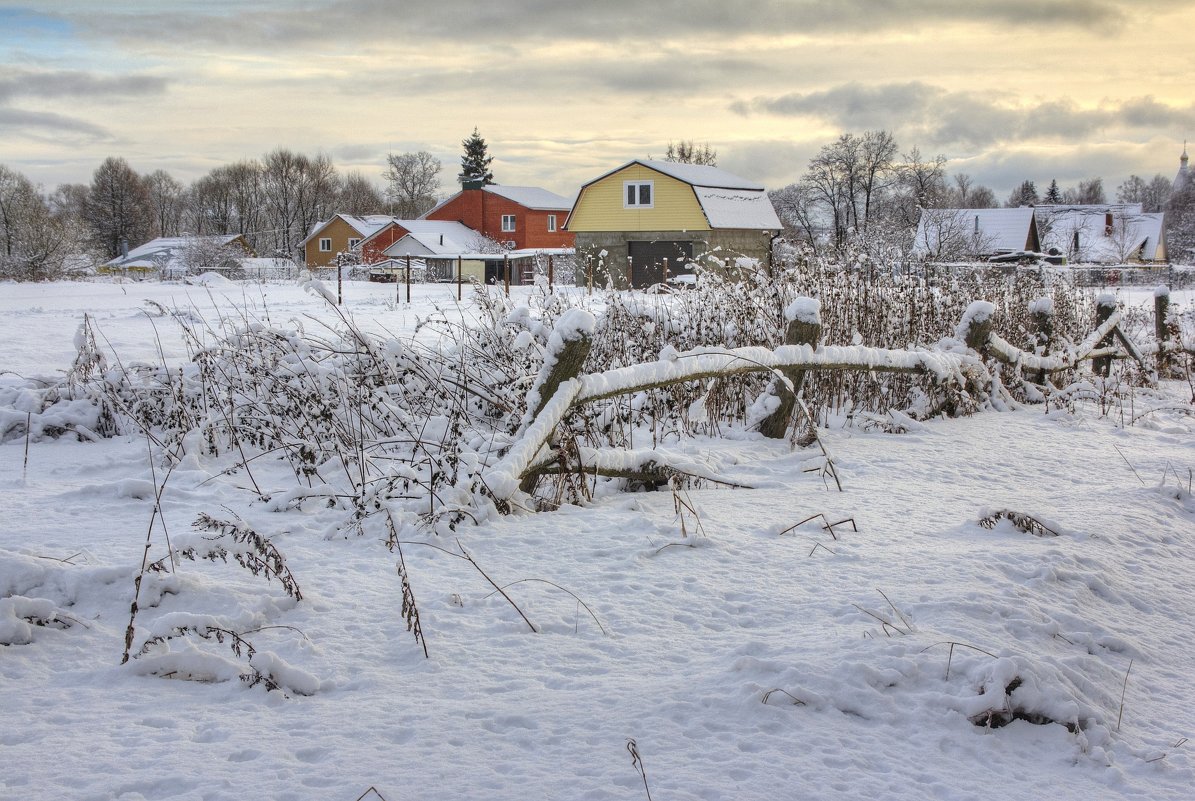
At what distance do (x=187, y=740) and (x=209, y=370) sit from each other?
169 inches

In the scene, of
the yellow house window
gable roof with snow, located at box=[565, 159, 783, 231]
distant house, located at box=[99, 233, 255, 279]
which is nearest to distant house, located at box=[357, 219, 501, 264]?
distant house, located at box=[99, 233, 255, 279]

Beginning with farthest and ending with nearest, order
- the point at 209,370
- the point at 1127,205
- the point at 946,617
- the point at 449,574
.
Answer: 1. the point at 1127,205
2. the point at 209,370
3. the point at 449,574
4. the point at 946,617

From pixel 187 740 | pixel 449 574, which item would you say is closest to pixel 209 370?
pixel 449 574

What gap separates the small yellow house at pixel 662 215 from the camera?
40000 millimetres

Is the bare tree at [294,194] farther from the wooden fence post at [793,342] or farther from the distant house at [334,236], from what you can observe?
the wooden fence post at [793,342]

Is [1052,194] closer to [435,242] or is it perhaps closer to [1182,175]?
[1182,175]

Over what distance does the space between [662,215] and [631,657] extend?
3957 cm

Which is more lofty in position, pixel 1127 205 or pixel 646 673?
pixel 1127 205

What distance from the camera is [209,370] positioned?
233 inches

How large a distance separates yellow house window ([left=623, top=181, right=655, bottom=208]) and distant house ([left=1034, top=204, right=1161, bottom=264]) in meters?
31.6

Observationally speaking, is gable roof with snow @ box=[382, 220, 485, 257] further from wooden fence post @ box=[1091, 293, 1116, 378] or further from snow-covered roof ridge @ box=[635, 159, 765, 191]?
wooden fence post @ box=[1091, 293, 1116, 378]

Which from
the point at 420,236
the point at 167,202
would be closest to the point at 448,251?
the point at 420,236

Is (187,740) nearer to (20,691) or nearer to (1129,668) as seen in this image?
(20,691)

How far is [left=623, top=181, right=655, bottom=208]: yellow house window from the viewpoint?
4103 cm
